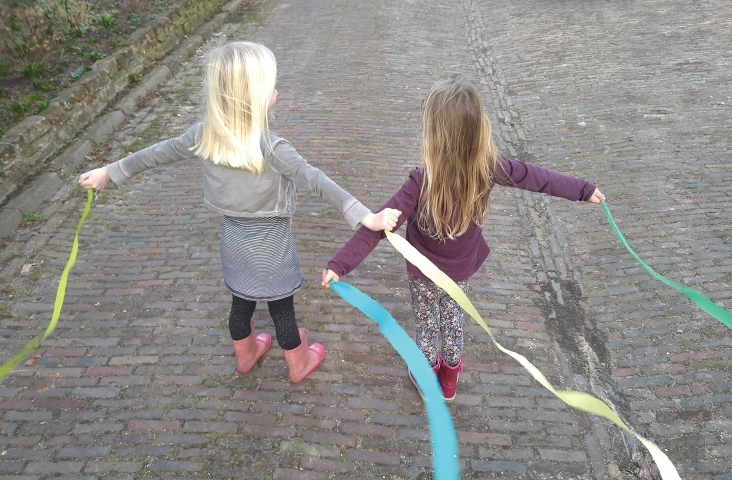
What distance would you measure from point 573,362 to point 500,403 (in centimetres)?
66

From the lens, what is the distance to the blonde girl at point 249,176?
2236 millimetres

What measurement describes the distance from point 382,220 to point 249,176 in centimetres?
64

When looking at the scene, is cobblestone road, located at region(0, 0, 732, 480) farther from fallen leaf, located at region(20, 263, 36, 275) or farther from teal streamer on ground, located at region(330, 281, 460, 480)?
teal streamer on ground, located at region(330, 281, 460, 480)

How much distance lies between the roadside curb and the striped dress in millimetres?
2962

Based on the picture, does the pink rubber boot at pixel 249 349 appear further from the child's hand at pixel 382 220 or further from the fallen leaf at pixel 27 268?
the fallen leaf at pixel 27 268

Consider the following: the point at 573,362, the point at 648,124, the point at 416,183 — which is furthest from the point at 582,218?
the point at 416,183

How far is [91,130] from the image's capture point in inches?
232

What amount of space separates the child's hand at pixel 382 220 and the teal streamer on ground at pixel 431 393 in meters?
0.29

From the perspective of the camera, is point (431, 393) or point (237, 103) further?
point (237, 103)

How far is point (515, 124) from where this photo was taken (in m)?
6.53

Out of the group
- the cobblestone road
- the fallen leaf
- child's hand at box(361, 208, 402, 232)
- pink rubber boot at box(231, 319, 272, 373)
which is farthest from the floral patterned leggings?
the fallen leaf

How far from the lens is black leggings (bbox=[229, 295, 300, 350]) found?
111 inches

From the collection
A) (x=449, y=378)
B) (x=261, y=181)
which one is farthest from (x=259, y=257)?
(x=449, y=378)

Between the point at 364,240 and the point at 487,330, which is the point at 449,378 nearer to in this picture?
the point at 487,330
